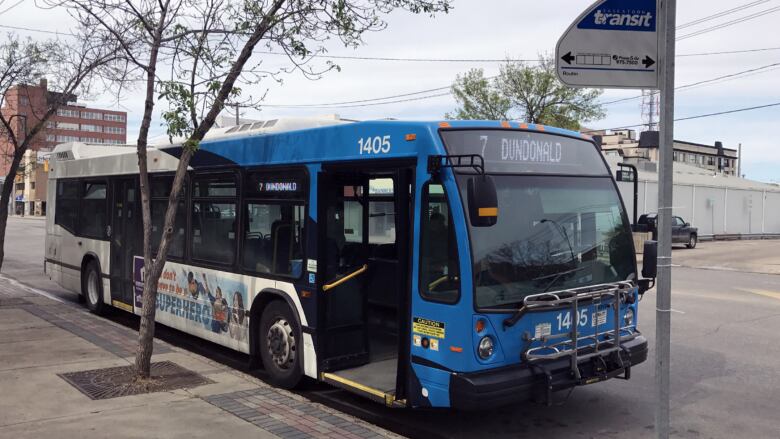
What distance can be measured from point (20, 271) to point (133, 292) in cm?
1167

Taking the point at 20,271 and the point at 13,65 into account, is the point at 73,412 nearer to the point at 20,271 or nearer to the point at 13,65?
the point at 13,65

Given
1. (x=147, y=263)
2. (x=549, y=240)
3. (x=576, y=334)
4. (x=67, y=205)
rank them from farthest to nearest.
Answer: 1. (x=67, y=205)
2. (x=147, y=263)
3. (x=549, y=240)
4. (x=576, y=334)

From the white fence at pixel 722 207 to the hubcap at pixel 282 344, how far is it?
27.3 metres

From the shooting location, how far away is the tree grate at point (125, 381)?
21.9 feet

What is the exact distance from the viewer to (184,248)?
8.83 m

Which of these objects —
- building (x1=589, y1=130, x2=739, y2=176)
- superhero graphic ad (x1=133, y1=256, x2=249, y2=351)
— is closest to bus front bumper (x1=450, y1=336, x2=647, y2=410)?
superhero graphic ad (x1=133, y1=256, x2=249, y2=351)

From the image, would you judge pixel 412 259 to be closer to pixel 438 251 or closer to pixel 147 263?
pixel 438 251

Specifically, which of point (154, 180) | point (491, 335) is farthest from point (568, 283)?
point (154, 180)

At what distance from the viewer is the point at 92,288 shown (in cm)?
1177

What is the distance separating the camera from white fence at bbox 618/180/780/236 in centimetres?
3525

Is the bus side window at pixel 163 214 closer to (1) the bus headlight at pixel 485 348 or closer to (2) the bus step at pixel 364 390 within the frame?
(2) the bus step at pixel 364 390

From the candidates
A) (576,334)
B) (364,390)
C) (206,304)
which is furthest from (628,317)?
(206,304)

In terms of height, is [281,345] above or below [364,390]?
above

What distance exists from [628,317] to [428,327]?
2.17 meters
